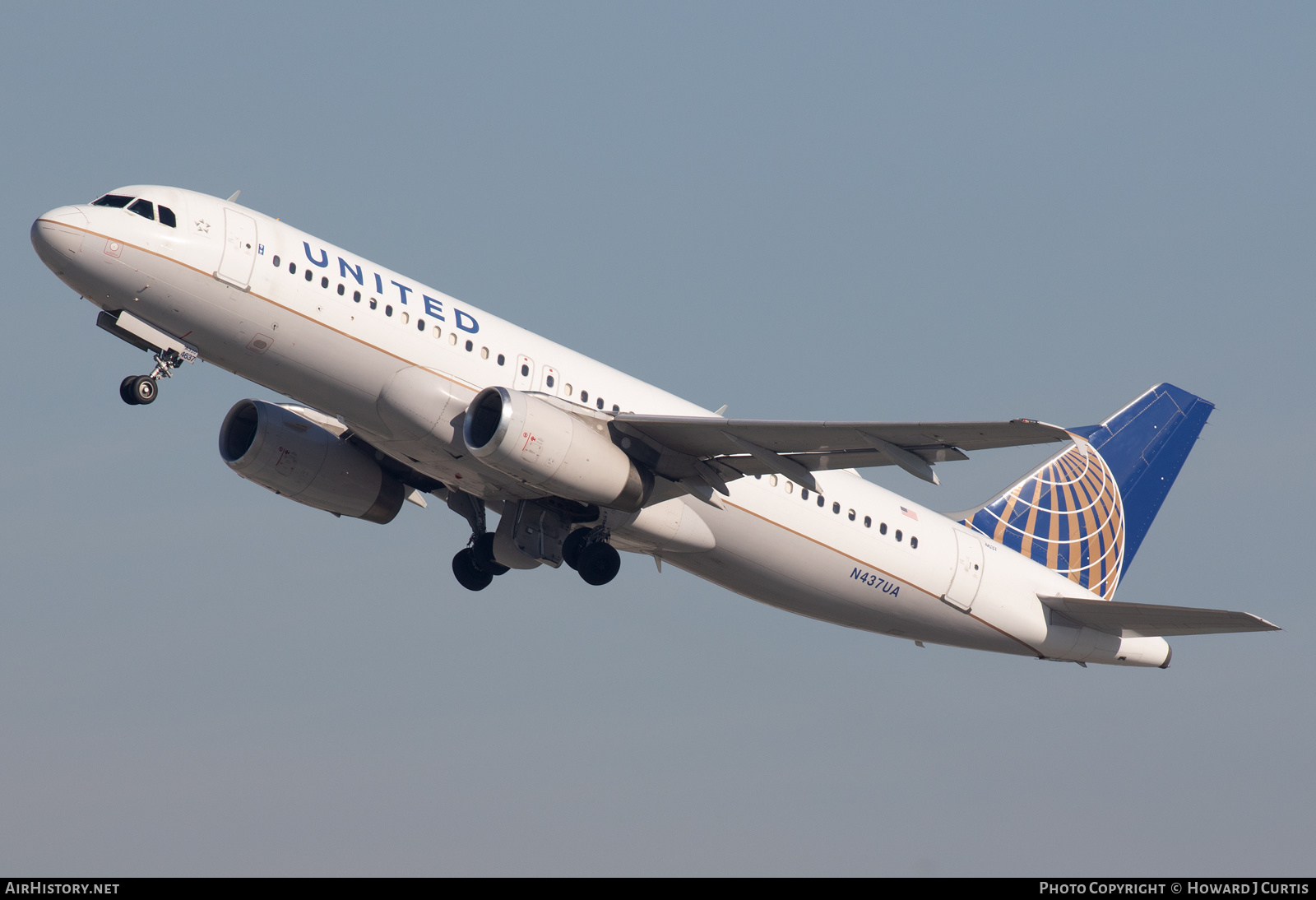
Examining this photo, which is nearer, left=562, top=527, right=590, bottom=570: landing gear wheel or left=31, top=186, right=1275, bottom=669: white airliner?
left=31, top=186, right=1275, bottom=669: white airliner

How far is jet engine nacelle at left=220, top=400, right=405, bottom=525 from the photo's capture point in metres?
30.9

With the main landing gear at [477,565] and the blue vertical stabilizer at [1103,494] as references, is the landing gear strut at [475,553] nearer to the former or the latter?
the main landing gear at [477,565]

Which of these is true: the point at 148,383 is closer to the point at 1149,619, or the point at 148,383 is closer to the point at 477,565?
the point at 477,565

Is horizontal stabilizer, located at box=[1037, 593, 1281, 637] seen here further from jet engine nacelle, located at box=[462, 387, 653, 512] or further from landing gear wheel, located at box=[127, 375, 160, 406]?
landing gear wheel, located at box=[127, 375, 160, 406]

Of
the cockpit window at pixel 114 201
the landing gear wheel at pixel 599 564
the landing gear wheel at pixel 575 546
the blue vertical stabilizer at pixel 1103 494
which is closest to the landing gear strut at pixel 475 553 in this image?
the landing gear wheel at pixel 575 546

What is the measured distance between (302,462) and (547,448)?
7250 millimetres

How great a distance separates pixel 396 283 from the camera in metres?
27.5

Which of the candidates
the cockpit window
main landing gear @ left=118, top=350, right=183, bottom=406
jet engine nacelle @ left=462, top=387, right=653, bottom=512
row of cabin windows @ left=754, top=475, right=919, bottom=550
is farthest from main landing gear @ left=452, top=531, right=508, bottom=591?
the cockpit window

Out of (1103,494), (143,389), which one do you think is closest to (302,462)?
(143,389)

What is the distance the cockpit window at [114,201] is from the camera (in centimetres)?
2616

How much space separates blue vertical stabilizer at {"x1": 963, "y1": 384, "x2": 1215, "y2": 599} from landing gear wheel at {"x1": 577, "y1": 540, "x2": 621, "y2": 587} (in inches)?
385
